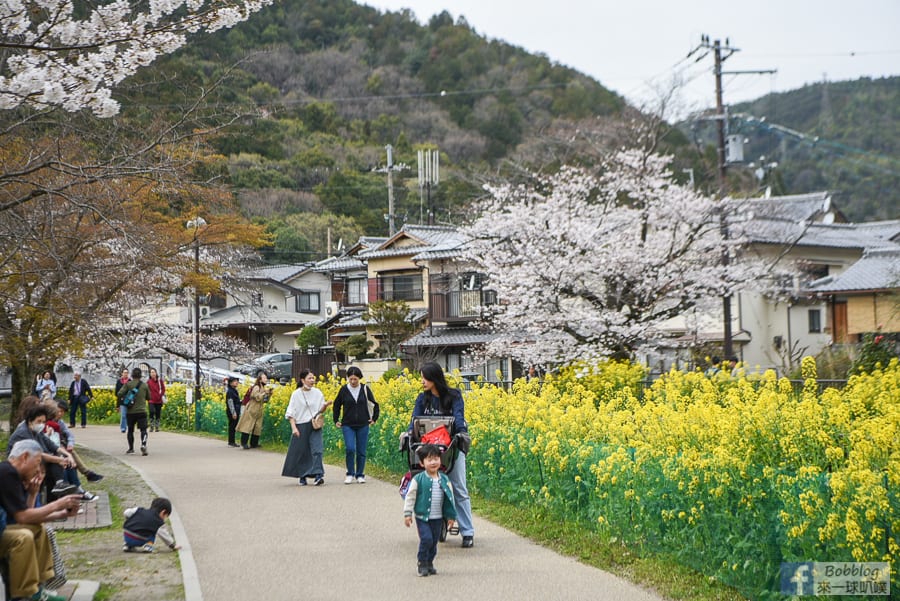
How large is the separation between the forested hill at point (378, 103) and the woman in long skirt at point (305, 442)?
35.7 metres

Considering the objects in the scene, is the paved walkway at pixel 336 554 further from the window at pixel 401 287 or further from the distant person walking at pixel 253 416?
the window at pixel 401 287

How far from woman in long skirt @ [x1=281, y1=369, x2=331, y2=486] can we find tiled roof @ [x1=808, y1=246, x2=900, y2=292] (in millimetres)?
23027

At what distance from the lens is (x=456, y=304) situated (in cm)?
3838

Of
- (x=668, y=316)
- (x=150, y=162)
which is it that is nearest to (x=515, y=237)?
(x=668, y=316)

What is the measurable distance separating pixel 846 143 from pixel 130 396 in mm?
47648

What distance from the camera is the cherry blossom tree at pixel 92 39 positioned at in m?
7.86

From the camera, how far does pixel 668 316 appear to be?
852 inches

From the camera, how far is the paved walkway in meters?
7.09

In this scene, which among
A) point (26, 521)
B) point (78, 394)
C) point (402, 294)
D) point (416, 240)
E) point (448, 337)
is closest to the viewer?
point (26, 521)

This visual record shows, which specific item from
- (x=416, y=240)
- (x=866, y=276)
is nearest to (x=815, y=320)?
(x=866, y=276)

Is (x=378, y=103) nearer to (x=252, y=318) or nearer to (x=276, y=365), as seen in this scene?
(x=252, y=318)

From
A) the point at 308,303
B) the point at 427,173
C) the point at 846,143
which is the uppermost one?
the point at 846,143

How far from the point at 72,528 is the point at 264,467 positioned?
644cm

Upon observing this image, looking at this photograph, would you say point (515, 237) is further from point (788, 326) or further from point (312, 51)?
point (312, 51)
